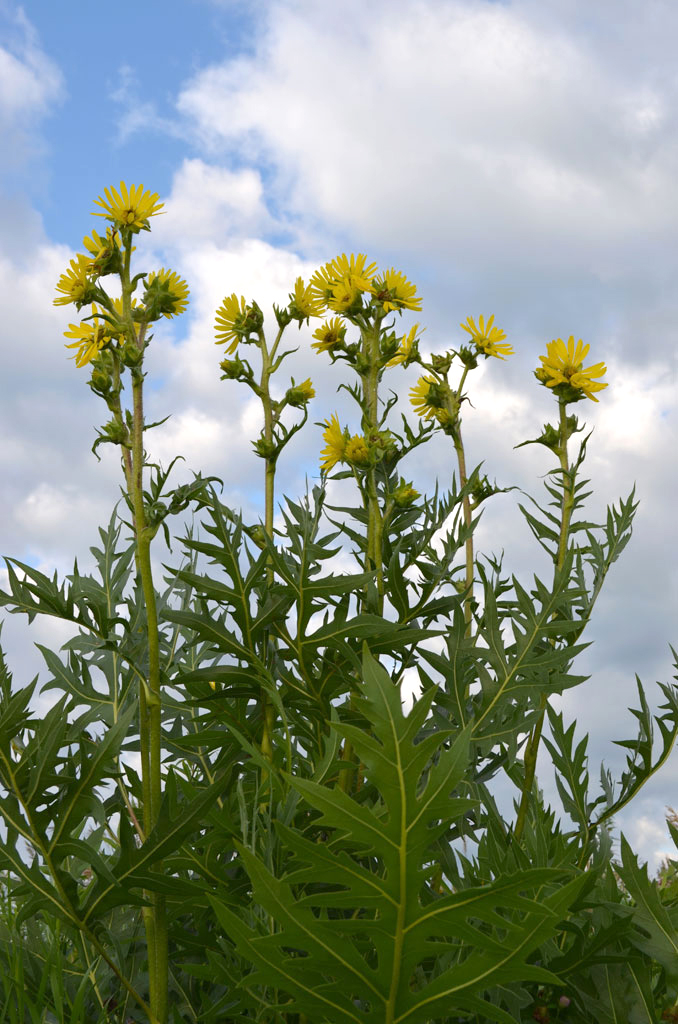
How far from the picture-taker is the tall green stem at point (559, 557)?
6.54ft

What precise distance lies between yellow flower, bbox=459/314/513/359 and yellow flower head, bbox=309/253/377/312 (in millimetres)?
340

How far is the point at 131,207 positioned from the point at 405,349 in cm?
84

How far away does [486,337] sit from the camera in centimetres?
255

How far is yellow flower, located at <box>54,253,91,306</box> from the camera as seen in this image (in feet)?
5.94

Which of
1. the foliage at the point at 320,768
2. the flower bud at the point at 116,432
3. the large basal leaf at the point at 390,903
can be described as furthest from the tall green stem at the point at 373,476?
the large basal leaf at the point at 390,903

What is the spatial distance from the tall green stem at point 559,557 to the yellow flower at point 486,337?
29 cm

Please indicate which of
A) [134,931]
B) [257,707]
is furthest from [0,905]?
[257,707]

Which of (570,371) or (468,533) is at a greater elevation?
(570,371)

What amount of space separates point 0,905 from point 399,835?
1.55 meters

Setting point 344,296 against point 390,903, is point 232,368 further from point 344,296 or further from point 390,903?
point 390,903

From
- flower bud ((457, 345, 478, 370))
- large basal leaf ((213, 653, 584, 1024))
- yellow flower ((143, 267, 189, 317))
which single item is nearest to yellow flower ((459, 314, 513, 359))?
flower bud ((457, 345, 478, 370))

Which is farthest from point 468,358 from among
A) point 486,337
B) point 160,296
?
point 160,296

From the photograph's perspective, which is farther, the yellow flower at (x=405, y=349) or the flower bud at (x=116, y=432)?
the yellow flower at (x=405, y=349)

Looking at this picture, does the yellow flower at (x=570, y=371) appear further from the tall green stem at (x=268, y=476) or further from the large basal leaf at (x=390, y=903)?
the large basal leaf at (x=390, y=903)
